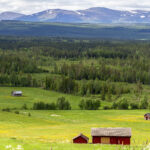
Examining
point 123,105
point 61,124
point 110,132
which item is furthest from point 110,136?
point 123,105

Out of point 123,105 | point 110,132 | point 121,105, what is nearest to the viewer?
point 110,132

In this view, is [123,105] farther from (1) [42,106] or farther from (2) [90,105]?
(1) [42,106]

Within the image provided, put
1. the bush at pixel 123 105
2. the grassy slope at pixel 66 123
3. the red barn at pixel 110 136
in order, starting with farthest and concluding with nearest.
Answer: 1. the bush at pixel 123 105
2. the grassy slope at pixel 66 123
3. the red barn at pixel 110 136

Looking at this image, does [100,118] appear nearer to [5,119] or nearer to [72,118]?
[72,118]

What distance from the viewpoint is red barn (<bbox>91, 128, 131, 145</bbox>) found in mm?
55906

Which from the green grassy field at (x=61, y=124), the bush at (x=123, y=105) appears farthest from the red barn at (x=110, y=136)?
the bush at (x=123, y=105)

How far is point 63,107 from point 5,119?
3312cm

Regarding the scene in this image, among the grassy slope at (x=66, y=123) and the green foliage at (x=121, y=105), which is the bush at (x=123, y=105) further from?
the grassy slope at (x=66, y=123)

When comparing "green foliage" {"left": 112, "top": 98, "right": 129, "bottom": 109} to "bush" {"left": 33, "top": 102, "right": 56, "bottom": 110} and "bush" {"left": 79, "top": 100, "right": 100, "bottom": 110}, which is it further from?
"bush" {"left": 33, "top": 102, "right": 56, "bottom": 110}

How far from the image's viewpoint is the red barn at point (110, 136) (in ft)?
183

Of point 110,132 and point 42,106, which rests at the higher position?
point 110,132

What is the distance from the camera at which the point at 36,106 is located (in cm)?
11956

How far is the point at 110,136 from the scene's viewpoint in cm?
5616

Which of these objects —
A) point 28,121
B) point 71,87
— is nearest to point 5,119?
point 28,121
